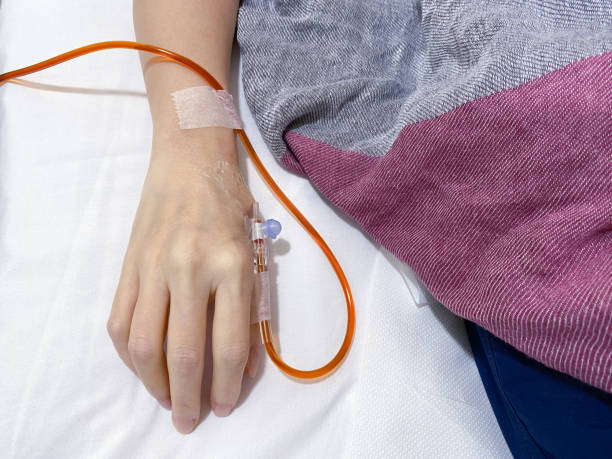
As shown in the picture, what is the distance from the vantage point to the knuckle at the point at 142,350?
56 cm

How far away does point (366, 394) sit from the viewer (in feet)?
2.10

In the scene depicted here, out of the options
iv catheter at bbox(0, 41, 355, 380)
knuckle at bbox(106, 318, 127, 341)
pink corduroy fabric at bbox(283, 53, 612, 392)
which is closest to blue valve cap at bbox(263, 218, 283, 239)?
iv catheter at bbox(0, 41, 355, 380)

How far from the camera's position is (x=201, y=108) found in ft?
2.44

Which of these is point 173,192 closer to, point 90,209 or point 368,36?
point 90,209

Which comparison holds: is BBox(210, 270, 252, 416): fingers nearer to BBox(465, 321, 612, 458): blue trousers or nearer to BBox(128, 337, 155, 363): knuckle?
BBox(128, 337, 155, 363): knuckle

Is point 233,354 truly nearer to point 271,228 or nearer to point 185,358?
point 185,358

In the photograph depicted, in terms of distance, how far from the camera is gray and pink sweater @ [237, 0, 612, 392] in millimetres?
534

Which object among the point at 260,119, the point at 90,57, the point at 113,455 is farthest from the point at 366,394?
the point at 90,57

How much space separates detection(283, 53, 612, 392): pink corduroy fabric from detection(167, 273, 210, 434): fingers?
0.88 ft

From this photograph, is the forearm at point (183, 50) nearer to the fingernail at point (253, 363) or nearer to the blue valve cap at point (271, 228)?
the blue valve cap at point (271, 228)

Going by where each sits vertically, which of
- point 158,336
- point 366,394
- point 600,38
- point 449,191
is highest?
point 600,38

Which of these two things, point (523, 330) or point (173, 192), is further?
point (173, 192)

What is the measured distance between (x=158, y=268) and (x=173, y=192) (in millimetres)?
122

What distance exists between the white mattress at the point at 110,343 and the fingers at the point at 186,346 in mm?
40
